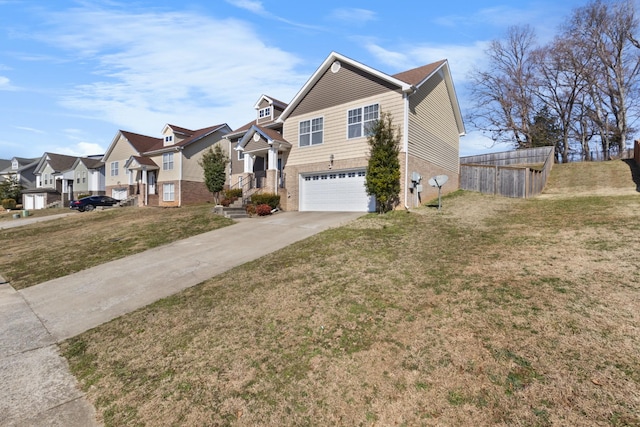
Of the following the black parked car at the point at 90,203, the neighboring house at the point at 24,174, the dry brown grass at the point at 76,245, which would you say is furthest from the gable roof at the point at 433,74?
the neighboring house at the point at 24,174

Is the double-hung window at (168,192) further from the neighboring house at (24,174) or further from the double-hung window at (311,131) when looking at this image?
the neighboring house at (24,174)

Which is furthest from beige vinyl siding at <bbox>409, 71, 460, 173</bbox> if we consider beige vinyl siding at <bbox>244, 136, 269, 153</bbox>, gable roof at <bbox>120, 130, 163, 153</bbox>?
gable roof at <bbox>120, 130, 163, 153</bbox>

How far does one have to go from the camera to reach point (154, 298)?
6906 millimetres

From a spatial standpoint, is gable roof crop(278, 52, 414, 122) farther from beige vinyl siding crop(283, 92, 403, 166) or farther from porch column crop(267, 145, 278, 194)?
porch column crop(267, 145, 278, 194)

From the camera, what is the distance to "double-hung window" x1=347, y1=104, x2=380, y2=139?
1602 cm

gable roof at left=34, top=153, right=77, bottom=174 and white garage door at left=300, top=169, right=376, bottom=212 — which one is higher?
gable roof at left=34, top=153, right=77, bottom=174

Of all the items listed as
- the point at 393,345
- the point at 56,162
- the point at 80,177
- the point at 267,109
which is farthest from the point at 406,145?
the point at 56,162

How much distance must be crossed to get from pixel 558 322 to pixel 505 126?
38.6 metres

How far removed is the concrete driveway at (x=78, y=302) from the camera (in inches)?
148

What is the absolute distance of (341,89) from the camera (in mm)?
17328

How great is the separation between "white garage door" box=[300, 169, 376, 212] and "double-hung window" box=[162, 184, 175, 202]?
16.3m

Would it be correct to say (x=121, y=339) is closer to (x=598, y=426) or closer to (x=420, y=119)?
(x=598, y=426)

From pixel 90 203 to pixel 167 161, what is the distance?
28.9 feet

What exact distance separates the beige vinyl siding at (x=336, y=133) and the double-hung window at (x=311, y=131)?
0.25m
